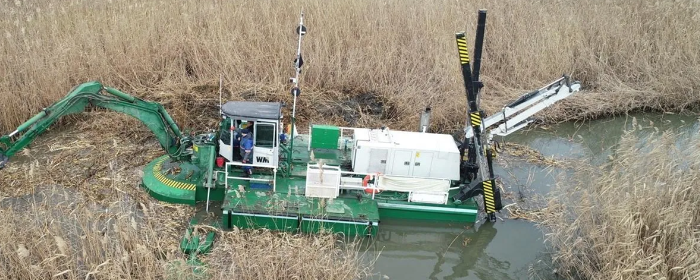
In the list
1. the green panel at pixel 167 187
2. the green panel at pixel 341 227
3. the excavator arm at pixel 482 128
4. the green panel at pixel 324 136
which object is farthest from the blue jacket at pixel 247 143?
the excavator arm at pixel 482 128

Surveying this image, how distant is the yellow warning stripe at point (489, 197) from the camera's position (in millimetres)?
9578

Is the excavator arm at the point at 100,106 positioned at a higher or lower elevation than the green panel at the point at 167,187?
higher

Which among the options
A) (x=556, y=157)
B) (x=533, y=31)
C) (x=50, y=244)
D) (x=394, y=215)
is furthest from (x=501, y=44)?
(x=50, y=244)

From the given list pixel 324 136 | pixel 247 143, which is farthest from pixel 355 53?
pixel 247 143

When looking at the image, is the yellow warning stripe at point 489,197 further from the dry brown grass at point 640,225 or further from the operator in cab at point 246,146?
the operator in cab at point 246,146

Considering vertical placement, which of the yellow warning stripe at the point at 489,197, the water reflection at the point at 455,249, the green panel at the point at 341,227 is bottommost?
the water reflection at the point at 455,249

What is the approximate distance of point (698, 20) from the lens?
1691cm

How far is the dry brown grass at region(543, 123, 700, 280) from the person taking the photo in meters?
6.96

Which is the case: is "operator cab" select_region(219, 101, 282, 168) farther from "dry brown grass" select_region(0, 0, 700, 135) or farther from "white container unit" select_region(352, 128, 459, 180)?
"dry brown grass" select_region(0, 0, 700, 135)

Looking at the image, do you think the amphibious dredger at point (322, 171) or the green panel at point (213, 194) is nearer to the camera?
the amphibious dredger at point (322, 171)

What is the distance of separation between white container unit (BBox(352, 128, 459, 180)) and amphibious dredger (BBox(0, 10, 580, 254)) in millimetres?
18

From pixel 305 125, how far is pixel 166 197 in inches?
178

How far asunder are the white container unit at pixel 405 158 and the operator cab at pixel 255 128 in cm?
153

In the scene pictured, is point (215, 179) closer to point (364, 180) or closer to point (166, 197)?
point (166, 197)
